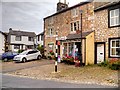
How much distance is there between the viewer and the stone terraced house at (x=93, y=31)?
69.6 ft

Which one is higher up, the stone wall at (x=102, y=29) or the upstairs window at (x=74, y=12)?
the upstairs window at (x=74, y=12)

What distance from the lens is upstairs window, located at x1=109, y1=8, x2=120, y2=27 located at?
819 inches

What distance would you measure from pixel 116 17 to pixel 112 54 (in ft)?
12.9

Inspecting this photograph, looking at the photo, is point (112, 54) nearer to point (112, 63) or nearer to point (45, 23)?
point (112, 63)

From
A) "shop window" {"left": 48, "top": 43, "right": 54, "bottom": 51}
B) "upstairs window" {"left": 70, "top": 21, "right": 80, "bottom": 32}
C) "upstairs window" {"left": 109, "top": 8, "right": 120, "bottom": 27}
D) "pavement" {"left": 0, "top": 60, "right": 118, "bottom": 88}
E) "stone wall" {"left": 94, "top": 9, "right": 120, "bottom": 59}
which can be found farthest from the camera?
"shop window" {"left": 48, "top": 43, "right": 54, "bottom": 51}

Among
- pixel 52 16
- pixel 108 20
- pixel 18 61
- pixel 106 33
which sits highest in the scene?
pixel 52 16

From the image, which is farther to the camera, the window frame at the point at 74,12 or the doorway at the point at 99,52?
the window frame at the point at 74,12

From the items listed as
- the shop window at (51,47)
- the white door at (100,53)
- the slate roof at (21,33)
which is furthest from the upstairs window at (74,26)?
the slate roof at (21,33)

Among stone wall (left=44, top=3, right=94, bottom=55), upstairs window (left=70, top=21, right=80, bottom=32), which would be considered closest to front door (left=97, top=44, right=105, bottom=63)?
stone wall (left=44, top=3, right=94, bottom=55)

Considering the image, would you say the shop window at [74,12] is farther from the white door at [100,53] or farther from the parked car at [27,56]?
the parked car at [27,56]

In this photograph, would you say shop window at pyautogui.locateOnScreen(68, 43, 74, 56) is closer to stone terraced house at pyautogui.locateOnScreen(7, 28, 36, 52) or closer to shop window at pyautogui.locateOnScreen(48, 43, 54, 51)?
shop window at pyautogui.locateOnScreen(48, 43, 54, 51)

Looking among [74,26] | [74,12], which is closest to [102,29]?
[74,26]

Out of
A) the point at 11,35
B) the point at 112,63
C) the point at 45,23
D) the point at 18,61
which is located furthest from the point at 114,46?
the point at 11,35

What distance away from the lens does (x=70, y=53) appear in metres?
26.9
